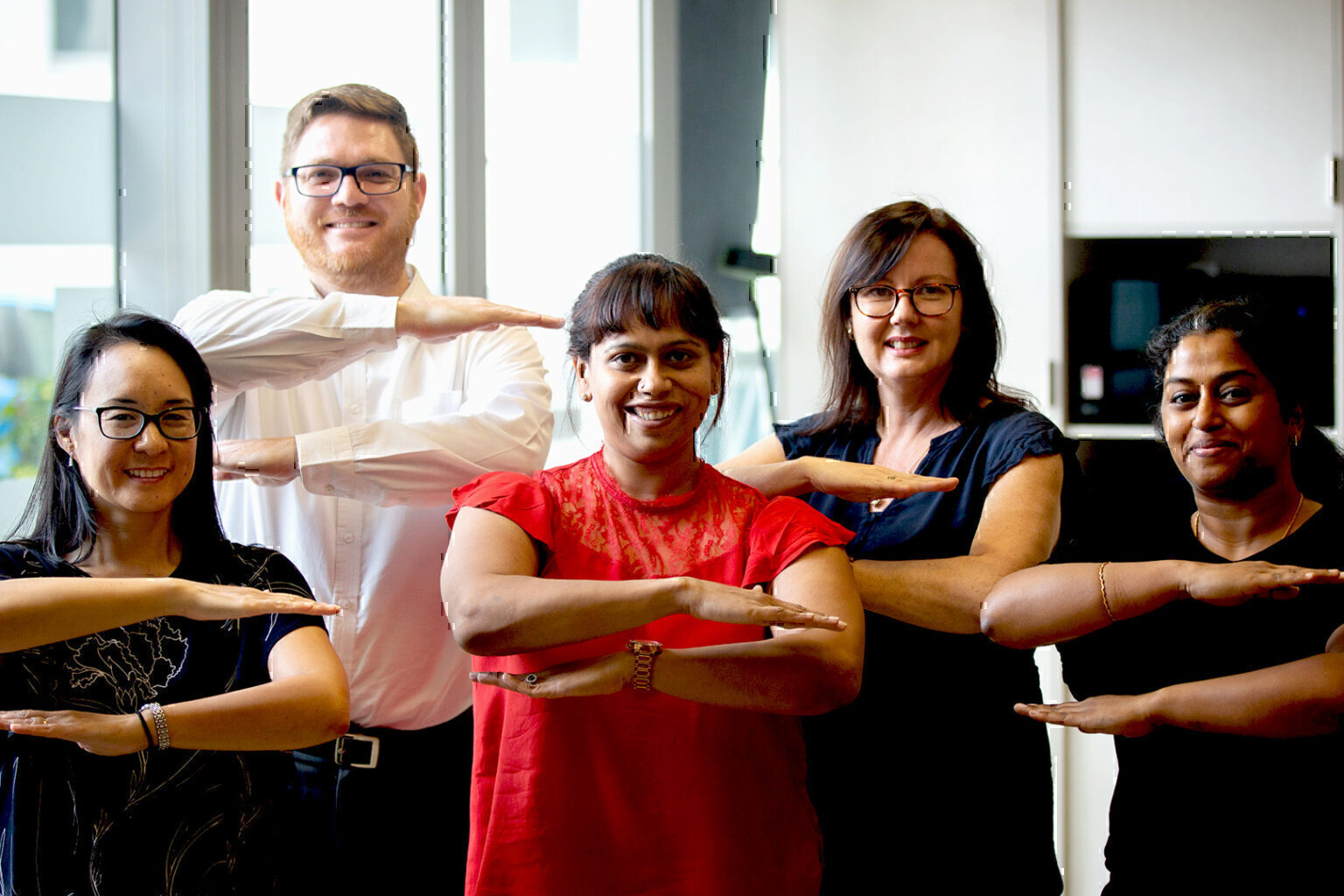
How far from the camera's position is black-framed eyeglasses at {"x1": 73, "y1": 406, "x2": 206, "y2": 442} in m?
1.46

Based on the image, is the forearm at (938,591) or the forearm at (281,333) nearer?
the forearm at (938,591)

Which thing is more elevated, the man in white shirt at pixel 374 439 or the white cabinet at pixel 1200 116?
the white cabinet at pixel 1200 116

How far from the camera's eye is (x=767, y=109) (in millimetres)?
3715

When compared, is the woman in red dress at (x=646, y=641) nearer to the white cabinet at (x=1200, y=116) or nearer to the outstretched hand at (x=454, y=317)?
the outstretched hand at (x=454, y=317)

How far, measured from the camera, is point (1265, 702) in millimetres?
1397

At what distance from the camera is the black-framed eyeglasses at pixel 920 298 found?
5.83ft

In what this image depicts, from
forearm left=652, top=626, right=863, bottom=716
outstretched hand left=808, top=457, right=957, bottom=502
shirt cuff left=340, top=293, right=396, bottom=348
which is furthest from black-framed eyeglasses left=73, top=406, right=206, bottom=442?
outstretched hand left=808, top=457, right=957, bottom=502

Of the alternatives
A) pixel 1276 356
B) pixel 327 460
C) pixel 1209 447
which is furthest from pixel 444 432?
pixel 1276 356

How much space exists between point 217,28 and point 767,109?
6.49 feet

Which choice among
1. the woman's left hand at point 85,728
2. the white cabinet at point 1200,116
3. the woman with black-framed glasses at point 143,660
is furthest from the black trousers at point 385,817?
the white cabinet at point 1200,116

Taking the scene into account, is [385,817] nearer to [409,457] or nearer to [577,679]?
[409,457]

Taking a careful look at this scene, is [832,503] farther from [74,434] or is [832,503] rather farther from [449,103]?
[449,103]

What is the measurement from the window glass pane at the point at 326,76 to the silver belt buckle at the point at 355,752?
0.81 metres

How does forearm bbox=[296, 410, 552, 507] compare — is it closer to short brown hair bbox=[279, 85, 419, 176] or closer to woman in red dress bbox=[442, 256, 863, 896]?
woman in red dress bbox=[442, 256, 863, 896]
